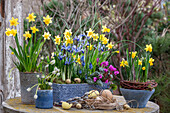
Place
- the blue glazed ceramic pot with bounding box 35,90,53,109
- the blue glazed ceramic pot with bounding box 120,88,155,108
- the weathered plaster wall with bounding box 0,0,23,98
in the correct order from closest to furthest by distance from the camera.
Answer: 1. the blue glazed ceramic pot with bounding box 35,90,53,109
2. the blue glazed ceramic pot with bounding box 120,88,155,108
3. the weathered plaster wall with bounding box 0,0,23,98

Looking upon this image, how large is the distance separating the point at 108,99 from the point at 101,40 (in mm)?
642

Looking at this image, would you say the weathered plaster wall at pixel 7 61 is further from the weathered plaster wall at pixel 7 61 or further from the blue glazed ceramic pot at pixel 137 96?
the blue glazed ceramic pot at pixel 137 96

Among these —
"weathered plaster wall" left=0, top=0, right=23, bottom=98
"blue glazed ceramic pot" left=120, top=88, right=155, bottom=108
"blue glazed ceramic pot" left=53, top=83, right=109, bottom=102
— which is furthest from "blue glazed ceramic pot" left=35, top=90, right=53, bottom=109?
"weathered plaster wall" left=0, top=0, right=23, bottom=98

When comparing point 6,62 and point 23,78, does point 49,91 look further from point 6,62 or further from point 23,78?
point 6,62

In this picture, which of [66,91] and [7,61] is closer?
[66,91]

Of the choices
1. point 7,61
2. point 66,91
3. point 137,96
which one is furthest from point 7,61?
point 137,96

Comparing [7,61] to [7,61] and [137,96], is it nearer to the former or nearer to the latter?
[7,61]

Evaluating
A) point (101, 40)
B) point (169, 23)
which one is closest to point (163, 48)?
point (169, 23)

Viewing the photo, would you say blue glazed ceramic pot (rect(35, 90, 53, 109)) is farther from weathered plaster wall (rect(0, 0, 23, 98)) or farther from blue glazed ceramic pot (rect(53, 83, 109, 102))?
weathered plaster wall (rect(0, 0, 23, 98))

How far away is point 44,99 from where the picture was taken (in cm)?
155

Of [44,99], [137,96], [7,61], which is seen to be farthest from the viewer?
[7,61]

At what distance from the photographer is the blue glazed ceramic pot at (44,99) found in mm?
1540

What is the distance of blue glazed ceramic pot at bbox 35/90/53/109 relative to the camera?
1540mm

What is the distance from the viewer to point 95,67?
79.9 inches
